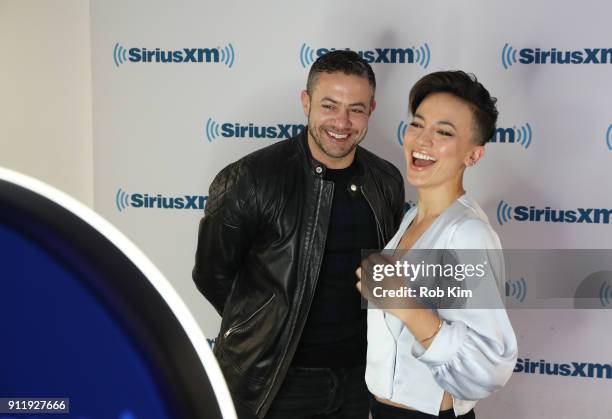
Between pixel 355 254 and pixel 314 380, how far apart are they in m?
0.41

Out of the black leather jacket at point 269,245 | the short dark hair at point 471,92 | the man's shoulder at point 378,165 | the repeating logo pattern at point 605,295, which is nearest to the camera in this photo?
the short dark hair at point 471,92

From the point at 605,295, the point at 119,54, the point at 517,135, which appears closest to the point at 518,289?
the point at 605,295

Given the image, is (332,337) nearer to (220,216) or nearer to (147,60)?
(220,216)

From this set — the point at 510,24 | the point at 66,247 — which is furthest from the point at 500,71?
the point at 66,247

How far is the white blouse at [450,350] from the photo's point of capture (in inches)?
58.2

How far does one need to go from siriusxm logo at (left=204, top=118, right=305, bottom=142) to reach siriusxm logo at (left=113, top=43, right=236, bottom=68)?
29cm

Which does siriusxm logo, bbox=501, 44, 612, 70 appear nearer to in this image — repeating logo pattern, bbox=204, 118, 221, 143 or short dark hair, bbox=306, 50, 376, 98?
short dark hair, bbox=306, 50, 376, 98

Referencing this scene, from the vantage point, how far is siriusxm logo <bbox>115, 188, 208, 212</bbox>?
3438mm

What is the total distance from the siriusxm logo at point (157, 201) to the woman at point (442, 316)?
1807mm

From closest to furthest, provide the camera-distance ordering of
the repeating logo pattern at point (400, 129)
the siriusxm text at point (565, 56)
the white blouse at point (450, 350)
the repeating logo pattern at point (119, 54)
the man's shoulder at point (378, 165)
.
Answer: the white blouse at point (450, 350), the man's shoulder at point (378, 165), the siriusxm text at point (565, 56), the repeating logo pattern at point (400, 129), the repeating logo pattern at point (119, 54)

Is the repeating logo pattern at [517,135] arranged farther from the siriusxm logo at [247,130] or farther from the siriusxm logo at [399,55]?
the siriusxm logo at [247,130]

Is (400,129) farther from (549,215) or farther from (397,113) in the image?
(549,215)

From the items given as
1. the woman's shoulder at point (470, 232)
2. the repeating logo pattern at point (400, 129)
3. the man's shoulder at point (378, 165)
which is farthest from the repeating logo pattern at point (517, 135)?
the woman's shoulder at point (470, 232)

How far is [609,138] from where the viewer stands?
2.99 metres
